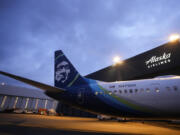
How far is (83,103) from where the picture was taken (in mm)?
7543

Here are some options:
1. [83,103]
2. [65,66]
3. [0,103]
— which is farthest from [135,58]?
[0,103]

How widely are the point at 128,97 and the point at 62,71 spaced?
572 cm

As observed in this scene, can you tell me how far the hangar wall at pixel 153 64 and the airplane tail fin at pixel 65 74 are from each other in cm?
1545

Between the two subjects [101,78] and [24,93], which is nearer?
[101,78]

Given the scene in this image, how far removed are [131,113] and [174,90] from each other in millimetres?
2681

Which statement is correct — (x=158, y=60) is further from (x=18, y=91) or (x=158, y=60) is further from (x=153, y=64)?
(x=18, y=91)

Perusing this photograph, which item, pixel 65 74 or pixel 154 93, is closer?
pixel 154 93

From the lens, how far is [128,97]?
6848mm

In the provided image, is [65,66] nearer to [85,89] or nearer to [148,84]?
[85,89]

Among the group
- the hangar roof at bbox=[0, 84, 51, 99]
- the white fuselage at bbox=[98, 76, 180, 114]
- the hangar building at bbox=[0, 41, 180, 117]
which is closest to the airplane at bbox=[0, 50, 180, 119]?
the white fuselage at bbox=[98, 76, 180, 114]

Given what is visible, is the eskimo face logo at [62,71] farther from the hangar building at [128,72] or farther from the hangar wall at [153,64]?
the hangar wall at [153,64]

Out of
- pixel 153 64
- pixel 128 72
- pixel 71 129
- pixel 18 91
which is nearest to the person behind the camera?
pixel 71 129

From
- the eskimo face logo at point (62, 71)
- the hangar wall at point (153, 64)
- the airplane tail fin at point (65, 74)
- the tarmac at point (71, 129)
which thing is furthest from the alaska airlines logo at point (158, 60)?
the eskimo face logo at point (62, 71)

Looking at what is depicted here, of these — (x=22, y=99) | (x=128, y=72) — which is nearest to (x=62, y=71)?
(x=128, y=72)
